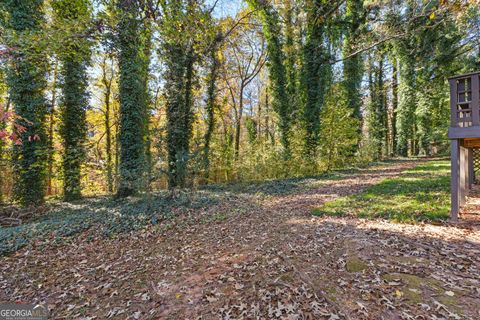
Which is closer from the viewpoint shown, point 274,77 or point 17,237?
point 17,237

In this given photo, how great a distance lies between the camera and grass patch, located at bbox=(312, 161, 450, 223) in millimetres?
4527

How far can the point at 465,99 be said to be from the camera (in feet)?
13.4

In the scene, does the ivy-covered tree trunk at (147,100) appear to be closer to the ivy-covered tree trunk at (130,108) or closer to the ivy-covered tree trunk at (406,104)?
the ivy-covered tree trunk at (130,108)

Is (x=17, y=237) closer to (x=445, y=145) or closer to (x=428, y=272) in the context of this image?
(x=428, y=272)

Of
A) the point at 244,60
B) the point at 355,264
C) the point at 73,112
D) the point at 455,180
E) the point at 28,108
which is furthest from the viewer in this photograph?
the point at 244,60

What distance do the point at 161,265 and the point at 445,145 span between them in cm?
2242

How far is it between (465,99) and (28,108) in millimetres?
12212

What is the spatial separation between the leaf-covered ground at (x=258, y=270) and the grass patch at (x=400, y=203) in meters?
0.33

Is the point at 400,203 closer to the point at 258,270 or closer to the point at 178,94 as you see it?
the point at 258,270

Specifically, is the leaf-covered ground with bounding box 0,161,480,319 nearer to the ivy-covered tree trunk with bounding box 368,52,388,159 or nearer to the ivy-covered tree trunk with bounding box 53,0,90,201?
the ivy-covered tree trunk with bounding box 53,0,90,201

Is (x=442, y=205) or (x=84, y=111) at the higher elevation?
(x=84, y=111)

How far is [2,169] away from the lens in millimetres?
8180

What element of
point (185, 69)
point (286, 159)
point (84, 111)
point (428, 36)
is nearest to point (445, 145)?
point (428, 36)

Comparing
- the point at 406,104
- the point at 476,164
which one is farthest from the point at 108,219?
the point at 406,104
